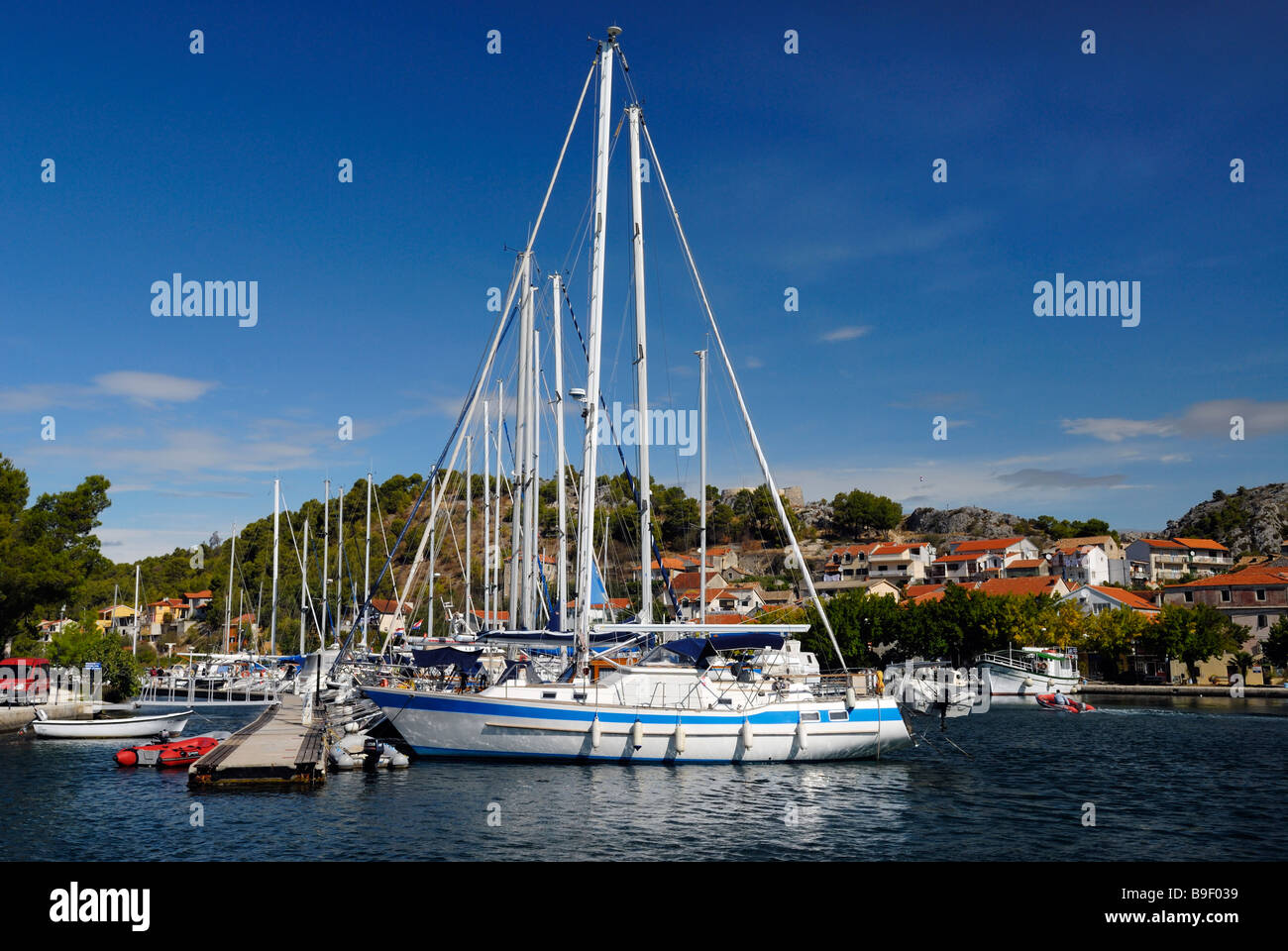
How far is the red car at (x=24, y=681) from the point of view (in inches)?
1938

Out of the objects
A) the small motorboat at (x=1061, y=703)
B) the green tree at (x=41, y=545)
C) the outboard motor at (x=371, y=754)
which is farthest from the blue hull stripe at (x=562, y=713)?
the small motorboat at (x=1061, y=703)

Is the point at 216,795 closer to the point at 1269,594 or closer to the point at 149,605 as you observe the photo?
the point at 1269,594

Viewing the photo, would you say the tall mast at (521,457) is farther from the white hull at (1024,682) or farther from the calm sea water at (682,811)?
the white hull at (1024,682)

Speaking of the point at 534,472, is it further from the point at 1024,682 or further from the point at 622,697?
the point at 1024,682

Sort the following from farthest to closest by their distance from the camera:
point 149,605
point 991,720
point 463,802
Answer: point 149,605 < point 991,720 < point 463,802

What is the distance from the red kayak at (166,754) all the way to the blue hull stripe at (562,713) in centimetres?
771

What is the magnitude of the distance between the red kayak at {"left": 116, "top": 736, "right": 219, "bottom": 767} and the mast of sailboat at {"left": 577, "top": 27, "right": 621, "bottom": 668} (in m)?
15.4

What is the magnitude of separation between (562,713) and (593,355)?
13.1 meters
